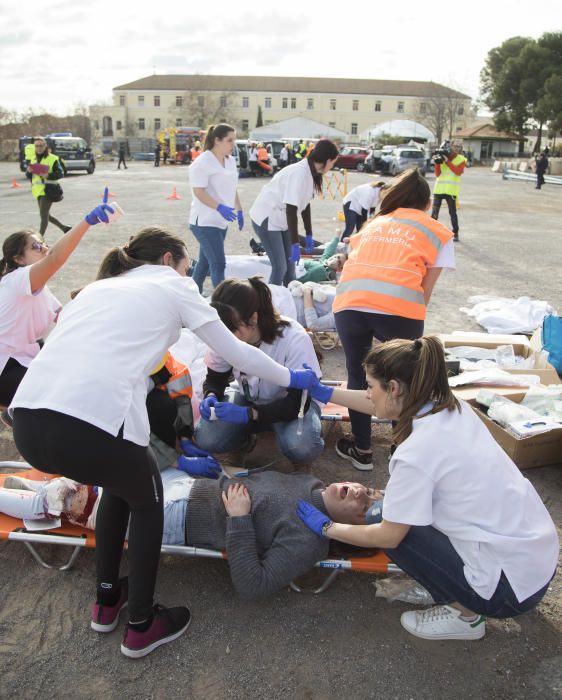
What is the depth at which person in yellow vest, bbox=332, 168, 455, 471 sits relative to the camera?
266 centimetres

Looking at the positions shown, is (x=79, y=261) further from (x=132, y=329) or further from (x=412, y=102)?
(x=412, y=102)

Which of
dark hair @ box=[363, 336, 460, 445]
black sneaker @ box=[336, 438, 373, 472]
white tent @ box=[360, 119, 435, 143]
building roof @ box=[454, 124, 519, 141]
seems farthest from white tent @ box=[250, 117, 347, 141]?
dark hair @ box=[363, 336, 460, 445]

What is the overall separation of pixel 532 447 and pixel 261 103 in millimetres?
78021

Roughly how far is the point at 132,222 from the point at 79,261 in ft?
11.4

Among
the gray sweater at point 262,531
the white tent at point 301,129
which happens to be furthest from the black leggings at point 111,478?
the white tent at point 301,129

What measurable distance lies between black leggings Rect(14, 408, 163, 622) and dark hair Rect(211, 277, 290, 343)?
0.91m

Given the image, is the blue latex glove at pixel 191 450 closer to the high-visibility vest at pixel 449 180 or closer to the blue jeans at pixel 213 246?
the blue jeans at pixel 213 246

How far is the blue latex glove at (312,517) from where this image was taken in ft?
6.81

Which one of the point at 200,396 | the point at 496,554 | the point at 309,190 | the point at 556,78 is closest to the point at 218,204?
the point at 309,190

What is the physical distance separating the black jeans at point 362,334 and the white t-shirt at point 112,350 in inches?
45.9

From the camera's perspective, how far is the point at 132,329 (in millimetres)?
1676

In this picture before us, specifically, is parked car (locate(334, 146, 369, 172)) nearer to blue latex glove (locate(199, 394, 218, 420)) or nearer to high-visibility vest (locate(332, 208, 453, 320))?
high-visibility vest (locate(332, 208, 453, 320))

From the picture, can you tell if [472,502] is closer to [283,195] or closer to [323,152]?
[323,152]

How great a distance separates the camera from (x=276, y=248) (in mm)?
5055
